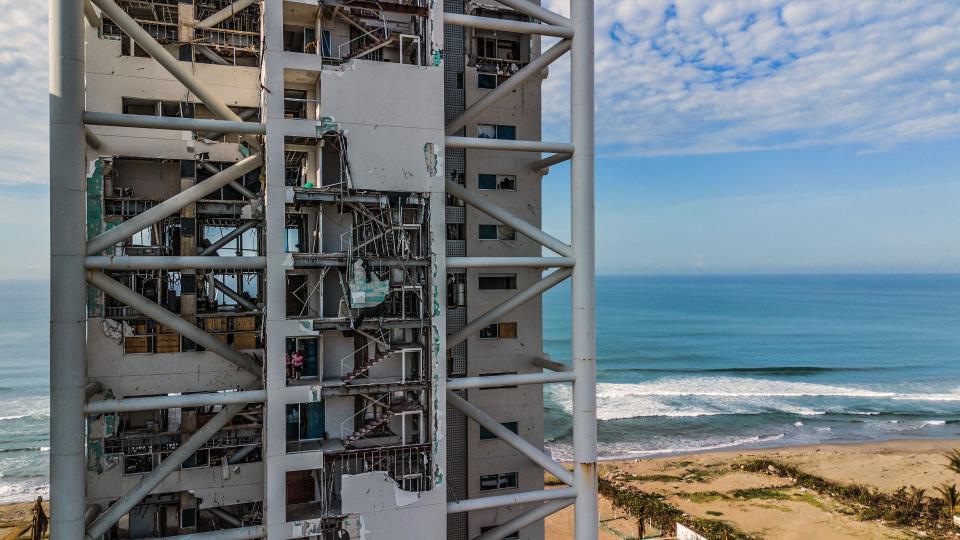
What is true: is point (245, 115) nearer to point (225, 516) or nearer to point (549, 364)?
point (225, 516)

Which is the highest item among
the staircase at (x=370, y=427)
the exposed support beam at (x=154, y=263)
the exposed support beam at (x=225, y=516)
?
the exposed support beam at (x=154, y=263)

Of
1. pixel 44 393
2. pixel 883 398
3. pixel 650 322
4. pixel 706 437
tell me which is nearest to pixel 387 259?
pixel 706 437

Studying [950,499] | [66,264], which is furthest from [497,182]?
[950,499]

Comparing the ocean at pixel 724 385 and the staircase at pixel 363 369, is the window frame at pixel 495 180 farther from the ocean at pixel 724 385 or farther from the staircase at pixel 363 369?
the ocean at pixel 724 385

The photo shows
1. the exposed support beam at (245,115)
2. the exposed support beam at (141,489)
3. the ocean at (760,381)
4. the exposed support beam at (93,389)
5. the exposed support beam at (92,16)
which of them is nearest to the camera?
the exposed support beam at (141,489)

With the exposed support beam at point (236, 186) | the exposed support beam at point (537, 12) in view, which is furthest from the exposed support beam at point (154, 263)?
the exposed support beam at point (537, 12)

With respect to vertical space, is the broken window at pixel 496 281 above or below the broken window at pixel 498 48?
below

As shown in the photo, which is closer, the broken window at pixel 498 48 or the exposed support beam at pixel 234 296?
the exposed support beam at pixel 234 296
